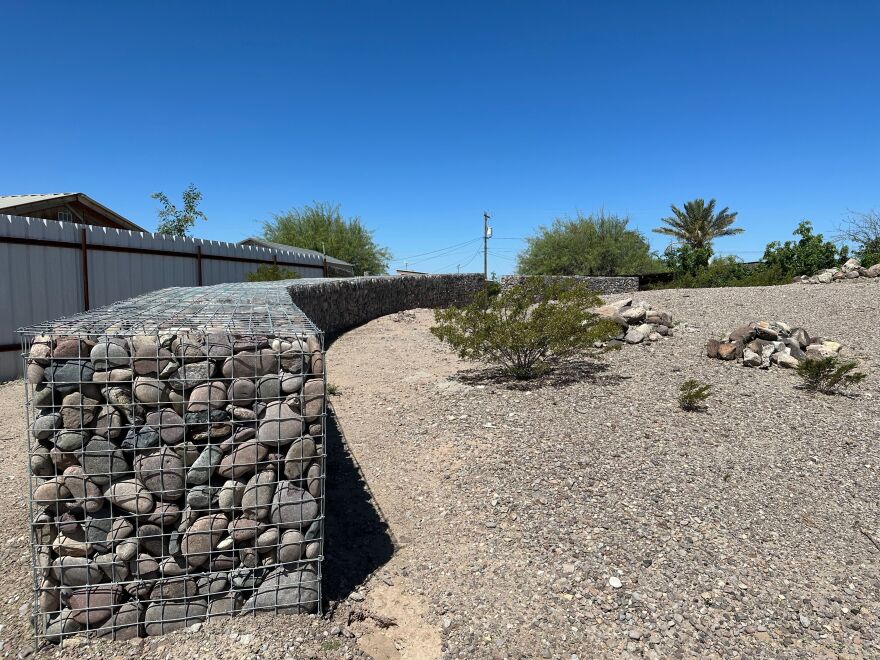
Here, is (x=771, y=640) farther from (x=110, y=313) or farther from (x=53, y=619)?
(x=110, y=313)

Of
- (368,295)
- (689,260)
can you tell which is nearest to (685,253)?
(689,260)

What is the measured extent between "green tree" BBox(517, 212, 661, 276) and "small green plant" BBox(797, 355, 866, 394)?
2405 cm

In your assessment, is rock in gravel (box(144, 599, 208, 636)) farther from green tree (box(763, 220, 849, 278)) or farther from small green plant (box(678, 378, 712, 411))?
green tree (box(763, 220, 849, 278))

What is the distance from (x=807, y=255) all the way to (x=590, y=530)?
18925 millimetres

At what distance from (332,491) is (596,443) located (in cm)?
227

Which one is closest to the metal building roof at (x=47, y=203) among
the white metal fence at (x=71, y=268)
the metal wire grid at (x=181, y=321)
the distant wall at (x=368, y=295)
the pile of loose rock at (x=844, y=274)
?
the white metal fence at (x=71, y=268)

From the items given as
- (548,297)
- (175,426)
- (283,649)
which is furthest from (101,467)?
(548,297)

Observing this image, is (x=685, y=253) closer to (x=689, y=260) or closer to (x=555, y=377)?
(x=689, y=260)

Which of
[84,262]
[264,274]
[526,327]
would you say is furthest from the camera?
[264,274]

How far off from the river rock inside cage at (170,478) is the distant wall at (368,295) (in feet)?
14.8

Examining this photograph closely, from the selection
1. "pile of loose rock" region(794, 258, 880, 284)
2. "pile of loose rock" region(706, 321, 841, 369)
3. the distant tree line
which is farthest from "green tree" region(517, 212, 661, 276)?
"pile of loose rock" region(706, 321, 841, 369)

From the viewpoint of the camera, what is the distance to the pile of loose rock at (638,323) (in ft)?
27.9

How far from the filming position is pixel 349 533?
382 centimetres

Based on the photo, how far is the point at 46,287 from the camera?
774cm
